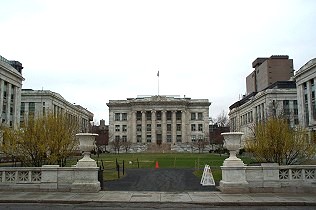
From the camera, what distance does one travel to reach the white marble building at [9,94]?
76625mm

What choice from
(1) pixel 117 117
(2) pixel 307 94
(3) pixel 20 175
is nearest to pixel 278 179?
(3) pixel 20 175

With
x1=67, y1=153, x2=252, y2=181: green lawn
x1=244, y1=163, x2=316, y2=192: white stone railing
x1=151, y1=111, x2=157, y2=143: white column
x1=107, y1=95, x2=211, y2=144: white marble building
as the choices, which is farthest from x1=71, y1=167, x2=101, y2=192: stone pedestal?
x1=151, y1=111, x2=157, y2=143: white column

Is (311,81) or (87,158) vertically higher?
(311,81)

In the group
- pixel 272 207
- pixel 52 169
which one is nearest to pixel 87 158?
pixel 52 169

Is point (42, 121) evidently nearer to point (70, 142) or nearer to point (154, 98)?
point (70, 142)

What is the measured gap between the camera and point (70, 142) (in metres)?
26.7

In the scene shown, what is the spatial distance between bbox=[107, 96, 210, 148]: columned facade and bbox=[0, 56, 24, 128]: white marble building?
6443 centimetres

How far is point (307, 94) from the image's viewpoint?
8038 centimetres

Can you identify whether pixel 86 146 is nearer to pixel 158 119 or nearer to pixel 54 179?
pixel 54 179

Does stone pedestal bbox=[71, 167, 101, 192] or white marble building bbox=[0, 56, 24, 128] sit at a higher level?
white marble building bbox=[0, 56, 24, 128]

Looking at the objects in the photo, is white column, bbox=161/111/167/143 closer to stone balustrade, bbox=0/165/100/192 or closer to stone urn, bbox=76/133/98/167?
stone urn, bbox=76/133/98/167

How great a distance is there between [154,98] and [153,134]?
15290 millimetres

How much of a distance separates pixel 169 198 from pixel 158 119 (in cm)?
13101

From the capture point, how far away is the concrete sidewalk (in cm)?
1519
